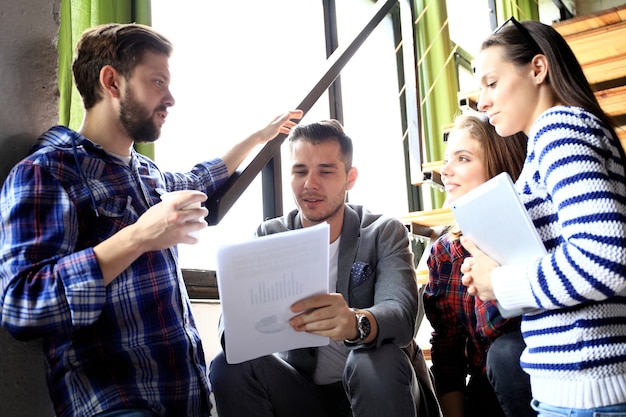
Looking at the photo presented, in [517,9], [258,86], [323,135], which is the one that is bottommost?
[323,135]

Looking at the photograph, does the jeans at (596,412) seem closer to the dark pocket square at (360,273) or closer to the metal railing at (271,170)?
the dark pocket square at (360,273)

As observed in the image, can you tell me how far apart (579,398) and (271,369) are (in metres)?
0.64

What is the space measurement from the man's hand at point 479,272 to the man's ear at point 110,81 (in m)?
0.78

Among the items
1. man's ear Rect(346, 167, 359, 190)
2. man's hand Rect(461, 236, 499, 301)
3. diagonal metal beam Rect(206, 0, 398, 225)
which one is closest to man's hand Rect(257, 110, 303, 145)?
diagonal metal beam Rect(206, 0, 398, 225)

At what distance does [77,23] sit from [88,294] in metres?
1.12

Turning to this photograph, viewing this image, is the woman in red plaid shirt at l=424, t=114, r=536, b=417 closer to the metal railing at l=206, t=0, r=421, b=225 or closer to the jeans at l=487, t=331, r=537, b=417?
the jeans at l=487, t=331, r=537, b=417

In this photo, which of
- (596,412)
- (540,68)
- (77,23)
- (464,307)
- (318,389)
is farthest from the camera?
(77,23)

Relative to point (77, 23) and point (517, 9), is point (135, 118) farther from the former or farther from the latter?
point (517, 9)

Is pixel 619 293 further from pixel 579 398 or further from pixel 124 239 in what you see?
pixel 124 239

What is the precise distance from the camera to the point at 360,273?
152 centimetres

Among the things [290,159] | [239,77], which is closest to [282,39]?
[239,77]

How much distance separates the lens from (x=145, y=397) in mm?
1143

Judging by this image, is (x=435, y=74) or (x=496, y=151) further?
(x=435, y=74)

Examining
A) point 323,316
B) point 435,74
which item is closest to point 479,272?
point 323,316
